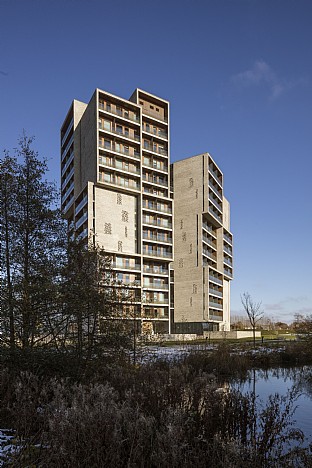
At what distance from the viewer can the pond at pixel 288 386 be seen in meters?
12.0

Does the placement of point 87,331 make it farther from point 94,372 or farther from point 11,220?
point 11,220

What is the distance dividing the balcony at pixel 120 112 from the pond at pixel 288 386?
143 ft

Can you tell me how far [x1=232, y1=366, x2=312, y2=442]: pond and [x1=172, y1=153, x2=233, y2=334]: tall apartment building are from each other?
40927 mm

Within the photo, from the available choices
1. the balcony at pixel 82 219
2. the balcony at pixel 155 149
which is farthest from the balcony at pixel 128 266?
the balcony at pixel 155 149

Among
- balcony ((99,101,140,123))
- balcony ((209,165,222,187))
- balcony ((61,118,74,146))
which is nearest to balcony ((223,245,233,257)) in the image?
balcony ((209,165,222,187))

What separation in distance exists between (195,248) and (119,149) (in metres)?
20.9

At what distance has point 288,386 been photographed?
58.5ft

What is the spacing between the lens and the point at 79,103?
6253cm

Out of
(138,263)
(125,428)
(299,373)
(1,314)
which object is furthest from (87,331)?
(138,263)

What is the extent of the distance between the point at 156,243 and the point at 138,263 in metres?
4.90

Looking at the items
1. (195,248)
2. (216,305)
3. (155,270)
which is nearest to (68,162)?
(155,270)

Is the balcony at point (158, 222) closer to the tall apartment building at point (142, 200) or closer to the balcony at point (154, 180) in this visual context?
the tall apartment building at point (142, 200)

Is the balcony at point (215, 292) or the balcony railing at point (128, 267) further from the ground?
the balcony railing at point (128, 267)

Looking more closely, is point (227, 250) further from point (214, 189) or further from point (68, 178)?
point (68, 178)
